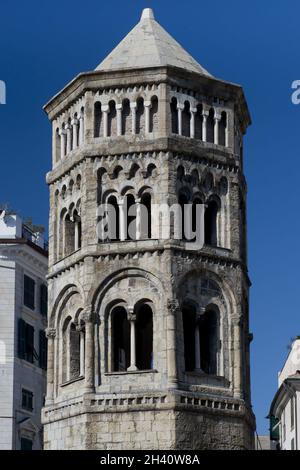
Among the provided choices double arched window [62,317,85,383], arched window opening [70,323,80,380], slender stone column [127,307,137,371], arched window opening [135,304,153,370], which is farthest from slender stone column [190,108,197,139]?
arched window opening [70,323,80,380]

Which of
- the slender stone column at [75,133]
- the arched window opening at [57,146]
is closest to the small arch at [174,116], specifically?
the slender stone column at [75,133]

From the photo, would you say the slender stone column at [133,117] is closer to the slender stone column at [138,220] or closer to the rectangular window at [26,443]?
the slender stone column at [138,220]

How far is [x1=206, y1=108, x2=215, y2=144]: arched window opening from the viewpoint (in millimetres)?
52844

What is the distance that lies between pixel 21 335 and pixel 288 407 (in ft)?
51.5

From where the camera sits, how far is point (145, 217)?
51406 mm

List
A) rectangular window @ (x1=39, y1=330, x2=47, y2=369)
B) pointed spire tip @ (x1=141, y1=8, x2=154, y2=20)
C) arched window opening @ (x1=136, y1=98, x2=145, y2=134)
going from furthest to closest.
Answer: rectangular window @ (x1=39, y1=330, x2=47, y2=369)
pointed spire tip @ (x1=141, y1=8, x2=154, y2=20)
arched window opening @ (x1=136, y1=98, x2=145, y2=134)

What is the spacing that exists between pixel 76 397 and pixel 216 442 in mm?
4459

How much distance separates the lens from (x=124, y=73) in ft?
172

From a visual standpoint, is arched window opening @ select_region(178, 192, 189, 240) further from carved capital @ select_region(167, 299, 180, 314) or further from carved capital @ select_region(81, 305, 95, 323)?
carved capital @ select_region(81, 305, 95, 323)

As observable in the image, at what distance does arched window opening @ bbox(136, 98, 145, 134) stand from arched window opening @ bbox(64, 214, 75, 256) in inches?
147
